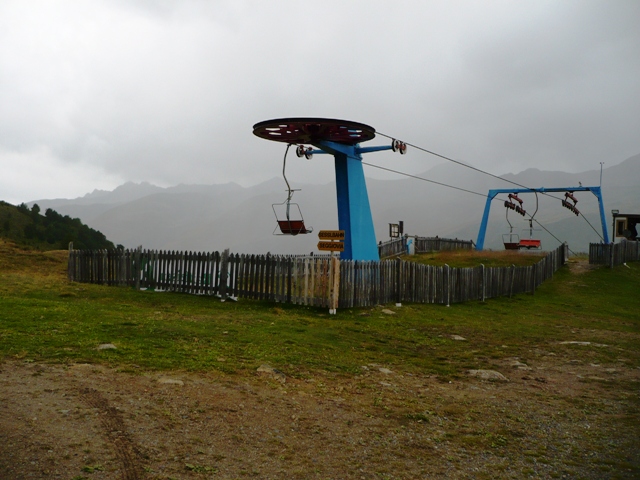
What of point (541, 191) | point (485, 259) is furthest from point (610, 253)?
point (485, 259)

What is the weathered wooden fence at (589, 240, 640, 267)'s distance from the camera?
33844 millimetres

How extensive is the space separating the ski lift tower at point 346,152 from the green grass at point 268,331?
10.9ft

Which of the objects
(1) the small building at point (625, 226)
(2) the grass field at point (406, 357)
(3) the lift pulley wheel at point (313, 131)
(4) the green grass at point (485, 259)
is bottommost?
(2) the grass field at point (406, 357)

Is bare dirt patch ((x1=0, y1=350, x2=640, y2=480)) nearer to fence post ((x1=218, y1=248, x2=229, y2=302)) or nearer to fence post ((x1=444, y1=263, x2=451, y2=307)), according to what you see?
fence post ((x1=218, y1=248, x2=229, y2=302))

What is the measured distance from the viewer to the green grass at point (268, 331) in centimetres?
830

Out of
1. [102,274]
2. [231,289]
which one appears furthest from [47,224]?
[231,289]

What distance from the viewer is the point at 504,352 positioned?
36.6ft

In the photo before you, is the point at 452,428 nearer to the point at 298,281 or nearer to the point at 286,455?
the point at 286,455

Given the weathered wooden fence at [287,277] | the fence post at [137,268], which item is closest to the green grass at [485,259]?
the weathered wooden fence at [287,277]

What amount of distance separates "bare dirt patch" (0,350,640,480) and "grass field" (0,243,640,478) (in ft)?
0.13

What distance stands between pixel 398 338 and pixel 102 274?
12.6 m

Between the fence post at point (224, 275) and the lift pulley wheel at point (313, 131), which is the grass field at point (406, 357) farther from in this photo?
the lift pulley wheel at point (313, 131)

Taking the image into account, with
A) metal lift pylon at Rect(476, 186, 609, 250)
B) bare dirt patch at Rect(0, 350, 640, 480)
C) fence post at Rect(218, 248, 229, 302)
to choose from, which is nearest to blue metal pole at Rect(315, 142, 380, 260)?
fence post at Rect(218, 248, 229, 302)

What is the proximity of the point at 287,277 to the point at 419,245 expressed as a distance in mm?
28031
